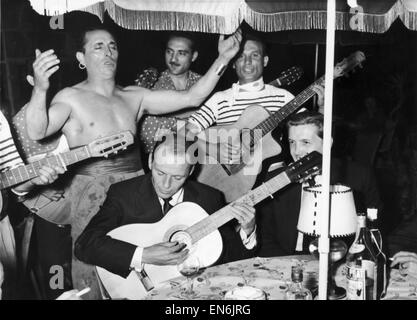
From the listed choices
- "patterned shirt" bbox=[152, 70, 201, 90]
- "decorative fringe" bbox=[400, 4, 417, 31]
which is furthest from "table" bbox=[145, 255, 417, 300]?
"decorative fringe" bbox=[400, 4, 417, 31]

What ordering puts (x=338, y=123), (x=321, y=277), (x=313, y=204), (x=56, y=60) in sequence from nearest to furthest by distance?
1. (x=321, y=277)
2. (x=313, y=204)
3. (x=56, y=60)
4. (x=338, y=123)

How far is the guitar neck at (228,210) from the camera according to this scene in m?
3.08

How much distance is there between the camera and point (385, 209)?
3266 mm

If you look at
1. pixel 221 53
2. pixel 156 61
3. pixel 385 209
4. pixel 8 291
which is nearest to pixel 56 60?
pixel 156 61

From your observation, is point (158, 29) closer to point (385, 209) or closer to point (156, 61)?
point (156, 61)

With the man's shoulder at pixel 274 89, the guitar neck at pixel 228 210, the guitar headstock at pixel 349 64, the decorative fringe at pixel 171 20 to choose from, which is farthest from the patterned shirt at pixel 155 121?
the guitar headstock at pixel 349 64

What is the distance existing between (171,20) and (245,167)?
2.97ft

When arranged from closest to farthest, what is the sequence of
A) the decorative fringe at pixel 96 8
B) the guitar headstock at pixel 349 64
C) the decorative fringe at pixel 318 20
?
the decorative fringe at pixel 96 8, the decorative fringe at pixel 318 20, the guitar headstock at pixel 349 64

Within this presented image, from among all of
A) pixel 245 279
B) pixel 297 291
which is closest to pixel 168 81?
pixel 245 279

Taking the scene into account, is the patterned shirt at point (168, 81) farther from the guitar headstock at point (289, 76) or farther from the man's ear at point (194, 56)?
the guitar headstock at point (289, 76)

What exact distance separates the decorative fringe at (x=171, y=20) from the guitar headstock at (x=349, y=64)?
0.63 m

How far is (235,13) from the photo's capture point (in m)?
3.01

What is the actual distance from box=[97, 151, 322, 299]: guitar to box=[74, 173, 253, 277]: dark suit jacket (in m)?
0.03
